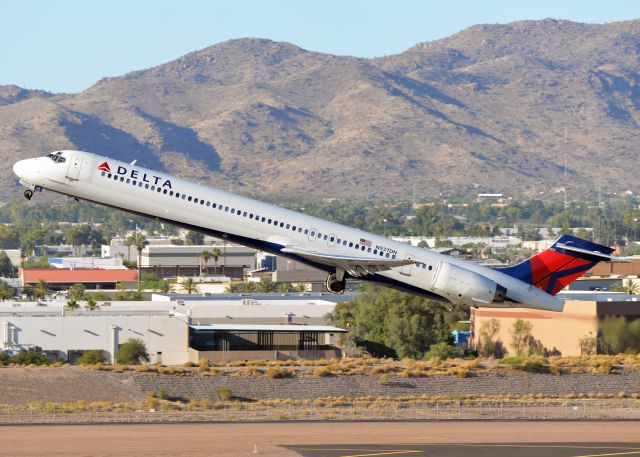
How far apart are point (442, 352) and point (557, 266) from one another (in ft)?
101

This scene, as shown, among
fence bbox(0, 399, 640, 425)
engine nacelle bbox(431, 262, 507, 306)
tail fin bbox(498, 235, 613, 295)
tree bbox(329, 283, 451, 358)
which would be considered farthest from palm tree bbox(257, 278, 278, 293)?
engine nacelle bbox(431, 262, 507, 306)

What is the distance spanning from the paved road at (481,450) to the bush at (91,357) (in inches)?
1615

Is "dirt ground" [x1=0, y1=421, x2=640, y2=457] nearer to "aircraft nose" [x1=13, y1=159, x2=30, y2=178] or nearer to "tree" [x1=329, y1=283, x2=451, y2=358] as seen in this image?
"aircraft nose" [x1=13, y1=159, x2=30, y2=178]

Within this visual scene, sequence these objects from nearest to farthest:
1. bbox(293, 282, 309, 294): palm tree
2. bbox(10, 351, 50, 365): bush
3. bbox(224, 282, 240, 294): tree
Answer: bbox(10, 351, 50, 365): bush, bbox(224, 282, 240, 294): tree, bbox(293, 282, 309, 294): palm tree

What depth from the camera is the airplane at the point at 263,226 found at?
219 ft

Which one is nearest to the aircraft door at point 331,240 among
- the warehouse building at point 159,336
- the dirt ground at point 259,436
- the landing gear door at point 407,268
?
the landing gear door at point 407,268

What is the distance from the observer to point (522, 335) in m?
93.9

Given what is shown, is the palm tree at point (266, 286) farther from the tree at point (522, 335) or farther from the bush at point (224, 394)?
the bush at point (224, 394)

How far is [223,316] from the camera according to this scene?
118562mm

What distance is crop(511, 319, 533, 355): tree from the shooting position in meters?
93.4

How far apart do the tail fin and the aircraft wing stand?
8.33 meters

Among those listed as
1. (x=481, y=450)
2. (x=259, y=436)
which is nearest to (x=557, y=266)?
(x=481, y=450)

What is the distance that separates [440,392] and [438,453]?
26.8m

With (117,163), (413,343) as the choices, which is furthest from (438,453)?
(413,343)
